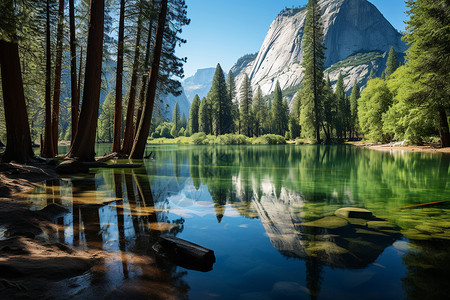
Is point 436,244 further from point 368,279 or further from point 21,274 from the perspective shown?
point 21,274

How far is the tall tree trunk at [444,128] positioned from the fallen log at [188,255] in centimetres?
2744

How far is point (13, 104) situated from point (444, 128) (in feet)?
100

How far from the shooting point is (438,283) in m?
2.30

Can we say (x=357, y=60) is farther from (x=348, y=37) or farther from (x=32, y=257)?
(x=32, y=257)

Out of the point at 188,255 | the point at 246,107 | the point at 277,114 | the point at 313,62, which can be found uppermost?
the point at 313,62

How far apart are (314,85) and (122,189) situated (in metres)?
39.2

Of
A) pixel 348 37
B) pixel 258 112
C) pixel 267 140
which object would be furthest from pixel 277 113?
pixel 348 37

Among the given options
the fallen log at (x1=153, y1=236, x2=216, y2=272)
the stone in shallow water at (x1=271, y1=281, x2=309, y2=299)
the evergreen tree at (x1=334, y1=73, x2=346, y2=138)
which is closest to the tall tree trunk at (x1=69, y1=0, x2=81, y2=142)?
the fallen log at (x1=153, y1=236, x2=216, y2=272)

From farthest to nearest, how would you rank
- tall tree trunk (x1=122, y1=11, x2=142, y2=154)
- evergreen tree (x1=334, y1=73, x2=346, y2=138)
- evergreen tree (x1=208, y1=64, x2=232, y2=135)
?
evergreen tree (x1=208, y1=64, x2=232, y2=135) → evergreen tree (x1=334, y1=73, x2=346, y2=138) → tall tree trunk (x1=122, y1=11, x2=142, y2=154)

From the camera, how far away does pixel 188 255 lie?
2729 millimetres

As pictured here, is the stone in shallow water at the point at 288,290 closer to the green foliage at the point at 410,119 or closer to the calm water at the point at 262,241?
the calm water at the point at 262,241

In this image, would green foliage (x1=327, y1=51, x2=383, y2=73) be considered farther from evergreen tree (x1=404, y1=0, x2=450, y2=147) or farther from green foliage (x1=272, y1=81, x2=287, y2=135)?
evergreen tree (x1=404, y1=0, x2=450, y2=147)

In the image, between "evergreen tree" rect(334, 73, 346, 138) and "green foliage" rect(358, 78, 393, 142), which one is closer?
"green foliage" rect(358, 78, 393, 142)

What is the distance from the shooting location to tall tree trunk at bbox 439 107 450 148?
2211 centimetres
